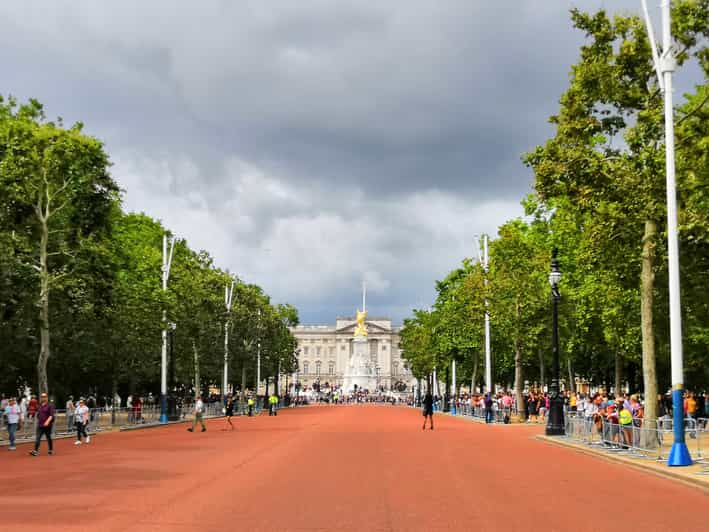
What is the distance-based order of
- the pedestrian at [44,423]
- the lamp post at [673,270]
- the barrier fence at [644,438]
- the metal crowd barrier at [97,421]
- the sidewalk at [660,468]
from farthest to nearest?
1. the metal crowd barrier at [97,421]
2. the pedestrian at [44,423]
3. the barrier fence at [644,438]
4. the lamp post at [673,270]
5. the sidewalk at [660,468]

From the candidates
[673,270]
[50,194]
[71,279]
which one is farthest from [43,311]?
[673,270]

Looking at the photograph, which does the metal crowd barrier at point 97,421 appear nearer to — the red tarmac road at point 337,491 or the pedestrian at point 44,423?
the pedestrian at point 44,423

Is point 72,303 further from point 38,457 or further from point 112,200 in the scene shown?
point 38,457

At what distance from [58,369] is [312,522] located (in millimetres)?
51285

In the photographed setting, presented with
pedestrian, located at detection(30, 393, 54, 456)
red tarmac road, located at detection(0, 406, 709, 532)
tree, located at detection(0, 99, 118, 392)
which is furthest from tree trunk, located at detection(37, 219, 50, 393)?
pedestrian, located at detection(30, 393, 54, 456)

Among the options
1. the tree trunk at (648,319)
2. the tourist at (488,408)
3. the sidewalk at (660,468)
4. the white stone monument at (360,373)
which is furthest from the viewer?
the white stone monument at (360,373)

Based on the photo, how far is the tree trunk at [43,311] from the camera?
3834 cm

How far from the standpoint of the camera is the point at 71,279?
40688 millimetres

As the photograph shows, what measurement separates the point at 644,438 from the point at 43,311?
25.0m

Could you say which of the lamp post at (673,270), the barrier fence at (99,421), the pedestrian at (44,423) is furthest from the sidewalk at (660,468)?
the barrier fence at (99,421)

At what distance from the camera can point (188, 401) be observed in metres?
85.9

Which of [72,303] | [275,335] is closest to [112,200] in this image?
[72,303]

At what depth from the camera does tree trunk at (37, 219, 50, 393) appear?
38344 mm

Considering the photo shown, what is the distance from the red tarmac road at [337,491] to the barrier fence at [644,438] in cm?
141
